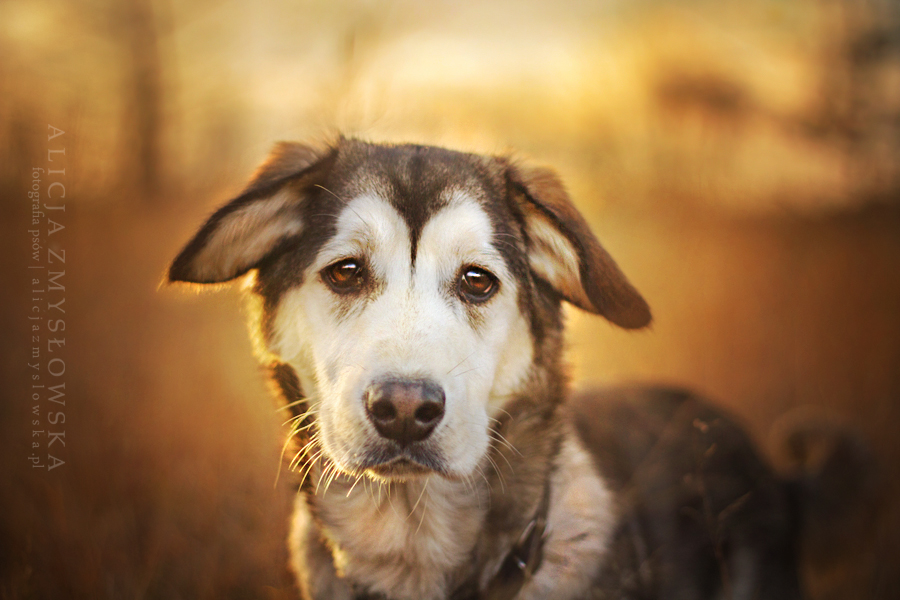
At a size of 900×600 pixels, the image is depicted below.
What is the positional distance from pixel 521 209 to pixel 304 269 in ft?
3.08

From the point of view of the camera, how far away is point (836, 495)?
2887mm

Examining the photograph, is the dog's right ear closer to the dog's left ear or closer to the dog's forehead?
the dog's forehead

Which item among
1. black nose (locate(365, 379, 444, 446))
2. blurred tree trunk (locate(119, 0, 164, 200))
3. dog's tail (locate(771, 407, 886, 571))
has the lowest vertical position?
dog's tail (locate(771, 407, 886, 571))

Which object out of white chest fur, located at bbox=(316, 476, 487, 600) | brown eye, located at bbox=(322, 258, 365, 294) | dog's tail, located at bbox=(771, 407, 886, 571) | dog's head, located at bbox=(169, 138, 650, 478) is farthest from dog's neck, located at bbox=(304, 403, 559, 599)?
dog's tail, located at bbox=(771, 407, 886, 571)

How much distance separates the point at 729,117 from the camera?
5.91 meters

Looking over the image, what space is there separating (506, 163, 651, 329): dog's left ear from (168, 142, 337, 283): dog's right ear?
2.94 ft

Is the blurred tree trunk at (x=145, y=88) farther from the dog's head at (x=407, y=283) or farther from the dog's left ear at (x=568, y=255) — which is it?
the dog's left ear at (x=568, y=255)

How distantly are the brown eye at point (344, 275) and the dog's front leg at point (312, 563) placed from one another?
2.97ft

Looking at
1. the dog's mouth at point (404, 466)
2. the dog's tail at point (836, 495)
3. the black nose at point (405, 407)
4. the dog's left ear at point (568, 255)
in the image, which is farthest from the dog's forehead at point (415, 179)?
the dog's tail at point (836, 495)

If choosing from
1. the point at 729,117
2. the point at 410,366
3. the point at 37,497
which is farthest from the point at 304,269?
the point at 729,117

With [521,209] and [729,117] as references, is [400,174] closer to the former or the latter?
[521,209]

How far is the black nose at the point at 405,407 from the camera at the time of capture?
142cm

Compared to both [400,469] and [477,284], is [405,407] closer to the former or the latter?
[400,469]

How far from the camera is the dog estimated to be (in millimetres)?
1716
